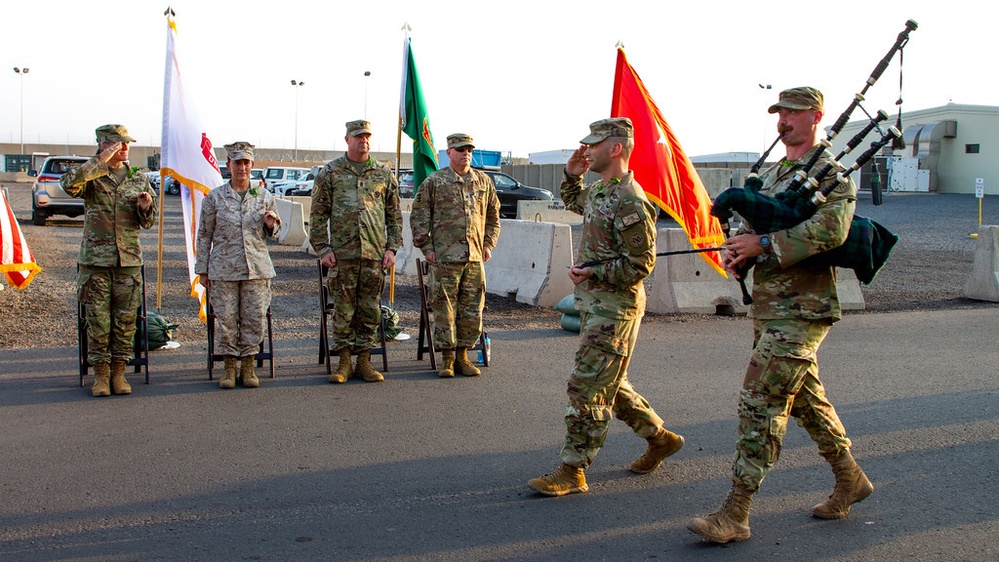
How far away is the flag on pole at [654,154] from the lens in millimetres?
10070

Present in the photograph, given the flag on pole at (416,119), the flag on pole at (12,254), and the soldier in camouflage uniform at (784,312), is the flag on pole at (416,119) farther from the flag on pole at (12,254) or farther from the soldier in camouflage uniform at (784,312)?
the soldier in camouflage uniform at (784,312)

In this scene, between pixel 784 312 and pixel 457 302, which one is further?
pixel 457 302

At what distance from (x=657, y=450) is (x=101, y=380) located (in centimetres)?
452

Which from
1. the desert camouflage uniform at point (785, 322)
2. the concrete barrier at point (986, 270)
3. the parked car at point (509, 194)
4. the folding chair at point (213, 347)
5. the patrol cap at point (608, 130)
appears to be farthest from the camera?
the parked car at point (509, 194)

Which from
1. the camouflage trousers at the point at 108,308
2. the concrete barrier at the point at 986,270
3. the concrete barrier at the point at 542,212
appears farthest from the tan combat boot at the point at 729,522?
the concrete barrier at the point at 542,212

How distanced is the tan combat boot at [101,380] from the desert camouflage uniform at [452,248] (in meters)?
2.73

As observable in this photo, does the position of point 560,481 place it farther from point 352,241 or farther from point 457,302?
point 352,241

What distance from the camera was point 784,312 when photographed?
14.9ft

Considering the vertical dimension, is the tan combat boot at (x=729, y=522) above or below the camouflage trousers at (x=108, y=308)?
below

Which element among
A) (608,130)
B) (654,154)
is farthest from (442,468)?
(654,154)

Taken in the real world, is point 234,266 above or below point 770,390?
above

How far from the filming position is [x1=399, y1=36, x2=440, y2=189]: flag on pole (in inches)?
388

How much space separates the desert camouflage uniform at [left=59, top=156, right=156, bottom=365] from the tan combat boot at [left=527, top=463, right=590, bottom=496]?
13.2ft

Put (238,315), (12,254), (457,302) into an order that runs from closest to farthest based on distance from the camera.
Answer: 1. (238,315)
2. (457,302)
3. (12,254)
